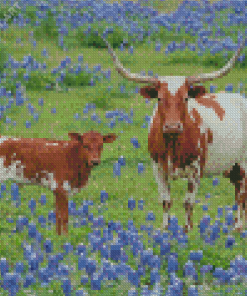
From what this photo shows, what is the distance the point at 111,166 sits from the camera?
9680 mm

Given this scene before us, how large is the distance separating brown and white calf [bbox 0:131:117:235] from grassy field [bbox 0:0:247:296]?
35 cm

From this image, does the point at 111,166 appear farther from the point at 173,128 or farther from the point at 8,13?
the point at 8,13

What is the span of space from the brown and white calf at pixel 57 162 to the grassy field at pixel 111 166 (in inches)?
13.7

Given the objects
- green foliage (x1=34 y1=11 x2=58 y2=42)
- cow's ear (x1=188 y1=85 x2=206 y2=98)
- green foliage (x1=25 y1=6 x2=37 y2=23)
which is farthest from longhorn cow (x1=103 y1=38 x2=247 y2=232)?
green foliage (x1=25 y1=6 x2=37 y2=23)

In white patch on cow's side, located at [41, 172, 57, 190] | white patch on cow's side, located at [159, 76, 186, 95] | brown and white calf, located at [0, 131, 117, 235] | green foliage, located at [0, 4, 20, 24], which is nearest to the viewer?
white patch on cow's side, located at [159, 76, 186, 95]

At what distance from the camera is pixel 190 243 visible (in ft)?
24.2

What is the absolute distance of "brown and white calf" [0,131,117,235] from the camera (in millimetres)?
7797

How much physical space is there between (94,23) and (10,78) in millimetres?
3073

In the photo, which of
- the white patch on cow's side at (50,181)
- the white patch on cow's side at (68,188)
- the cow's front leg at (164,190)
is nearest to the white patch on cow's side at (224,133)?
the cow's front leg at (164,190)

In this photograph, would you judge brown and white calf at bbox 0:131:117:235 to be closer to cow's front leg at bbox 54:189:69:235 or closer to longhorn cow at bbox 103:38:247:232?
cow's front leg at bbox 54:189:69:235

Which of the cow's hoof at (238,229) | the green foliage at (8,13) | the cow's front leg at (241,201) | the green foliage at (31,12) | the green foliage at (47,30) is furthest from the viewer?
the green foliage at (31,12)

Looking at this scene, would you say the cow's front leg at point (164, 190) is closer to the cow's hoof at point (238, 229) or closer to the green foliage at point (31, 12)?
the cow's hoof at point (238, 229)

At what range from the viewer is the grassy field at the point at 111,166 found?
7.31 m

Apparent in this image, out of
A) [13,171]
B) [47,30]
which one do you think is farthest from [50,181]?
[47,30]
